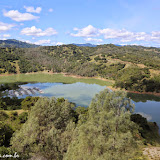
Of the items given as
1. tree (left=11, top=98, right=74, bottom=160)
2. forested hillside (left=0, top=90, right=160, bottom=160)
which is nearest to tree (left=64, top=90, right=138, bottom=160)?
forested hillside (left=0, top=90, right=160, bottom=160)

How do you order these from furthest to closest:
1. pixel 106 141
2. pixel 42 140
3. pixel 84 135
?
pixel 42 140 < pixel 84 135 < pixel 106 141

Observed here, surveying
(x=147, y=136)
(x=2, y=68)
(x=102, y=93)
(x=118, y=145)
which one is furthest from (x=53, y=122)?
(x=2, y=68)

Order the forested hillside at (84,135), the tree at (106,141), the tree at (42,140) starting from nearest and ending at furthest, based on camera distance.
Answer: the tree at (106,141), the forested hillside at (84,135), the tree at (42,140)

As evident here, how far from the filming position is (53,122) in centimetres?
3025

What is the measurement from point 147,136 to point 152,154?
702 inches

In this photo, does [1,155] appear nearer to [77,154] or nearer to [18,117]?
[77,154]

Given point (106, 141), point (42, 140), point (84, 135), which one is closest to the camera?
point (106, 141)

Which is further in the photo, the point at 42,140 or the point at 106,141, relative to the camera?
the point at 42,140

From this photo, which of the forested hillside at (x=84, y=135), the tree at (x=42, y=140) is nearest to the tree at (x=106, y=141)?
the forested hillside at (x=84, y=135)

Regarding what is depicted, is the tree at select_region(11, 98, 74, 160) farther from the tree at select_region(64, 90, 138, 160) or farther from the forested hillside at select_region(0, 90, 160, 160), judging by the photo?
the tree at select_region(64, 90, 138, 160)

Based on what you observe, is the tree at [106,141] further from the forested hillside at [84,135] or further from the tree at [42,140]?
the tree at [42,140]

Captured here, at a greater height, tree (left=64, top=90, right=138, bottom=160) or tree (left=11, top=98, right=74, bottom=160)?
tree (left=64, top=90, right=138, bottom=160)

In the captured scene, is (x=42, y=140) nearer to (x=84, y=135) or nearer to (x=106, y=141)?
(x=84, y=135)

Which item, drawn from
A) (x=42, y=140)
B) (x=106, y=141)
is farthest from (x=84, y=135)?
(x=42, y=140)
